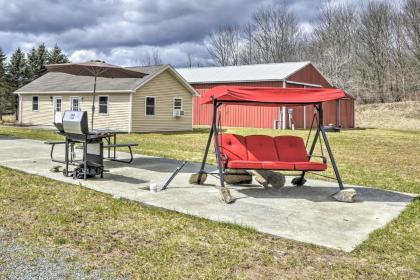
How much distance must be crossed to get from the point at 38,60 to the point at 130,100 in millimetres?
25290

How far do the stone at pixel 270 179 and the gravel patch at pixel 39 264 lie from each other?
353cm

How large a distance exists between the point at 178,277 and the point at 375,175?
627 centimetres

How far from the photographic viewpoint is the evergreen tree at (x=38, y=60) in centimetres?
4012

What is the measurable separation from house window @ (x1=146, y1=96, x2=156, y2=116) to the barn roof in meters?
6.54

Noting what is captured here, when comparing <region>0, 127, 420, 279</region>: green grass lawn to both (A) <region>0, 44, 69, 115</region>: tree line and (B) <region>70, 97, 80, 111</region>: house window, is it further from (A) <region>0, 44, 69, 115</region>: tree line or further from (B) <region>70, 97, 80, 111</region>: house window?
(A) <region>0, 44, 69, 115</region>: tree line

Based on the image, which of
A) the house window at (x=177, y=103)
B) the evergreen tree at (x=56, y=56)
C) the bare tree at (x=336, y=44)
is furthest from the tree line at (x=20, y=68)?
the bare tree at (x=336, y=44)

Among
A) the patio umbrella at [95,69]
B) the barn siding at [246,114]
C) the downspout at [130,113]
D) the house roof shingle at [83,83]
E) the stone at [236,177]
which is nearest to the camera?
the stone at [236,177]

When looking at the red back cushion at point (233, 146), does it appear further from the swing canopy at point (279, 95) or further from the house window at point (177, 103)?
the house window at point (177, 103)

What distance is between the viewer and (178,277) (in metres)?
2.94

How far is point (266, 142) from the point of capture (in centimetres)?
614

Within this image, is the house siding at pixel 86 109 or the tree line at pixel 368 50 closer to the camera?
the house siding at pixel 86 109

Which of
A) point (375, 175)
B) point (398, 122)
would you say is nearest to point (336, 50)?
point (398, 122)

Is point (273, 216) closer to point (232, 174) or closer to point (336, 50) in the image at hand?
point (232, 174)

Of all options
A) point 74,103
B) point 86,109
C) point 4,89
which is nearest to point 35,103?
point 74,103
